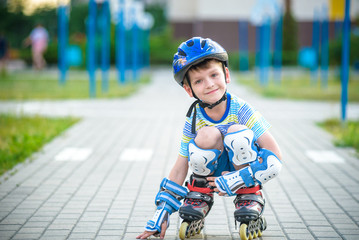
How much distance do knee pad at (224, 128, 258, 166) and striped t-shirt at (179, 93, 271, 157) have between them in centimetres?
12

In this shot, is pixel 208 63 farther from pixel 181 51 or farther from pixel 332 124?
pixel 332 124

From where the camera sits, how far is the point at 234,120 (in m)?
3.62

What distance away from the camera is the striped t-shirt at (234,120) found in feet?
11.7

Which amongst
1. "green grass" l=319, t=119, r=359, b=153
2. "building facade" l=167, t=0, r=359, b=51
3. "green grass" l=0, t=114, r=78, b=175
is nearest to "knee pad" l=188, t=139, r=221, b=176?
"green grass" l=0, t=114, r=78, b=175

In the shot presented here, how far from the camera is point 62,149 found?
699 centimetres

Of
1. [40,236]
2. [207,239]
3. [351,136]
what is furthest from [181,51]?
[351,136]

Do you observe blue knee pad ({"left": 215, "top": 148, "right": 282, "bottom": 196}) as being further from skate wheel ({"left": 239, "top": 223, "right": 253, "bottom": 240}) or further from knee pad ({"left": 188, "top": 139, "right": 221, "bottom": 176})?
skate wheel ({"left": 239, "top": 223, "right": 253, "bottom": 240})

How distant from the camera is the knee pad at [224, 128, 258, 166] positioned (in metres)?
3.41

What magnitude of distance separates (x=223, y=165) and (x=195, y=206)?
338 mm

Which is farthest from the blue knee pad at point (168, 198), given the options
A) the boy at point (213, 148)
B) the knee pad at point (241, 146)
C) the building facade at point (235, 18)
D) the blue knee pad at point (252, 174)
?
the building facade at point (235, 18)

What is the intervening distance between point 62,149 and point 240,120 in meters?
3.92

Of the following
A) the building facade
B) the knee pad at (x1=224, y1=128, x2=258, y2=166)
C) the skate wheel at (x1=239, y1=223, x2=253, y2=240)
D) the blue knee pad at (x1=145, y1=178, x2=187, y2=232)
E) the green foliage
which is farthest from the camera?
the building facade

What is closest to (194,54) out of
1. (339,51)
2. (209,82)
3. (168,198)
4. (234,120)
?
(209,82)

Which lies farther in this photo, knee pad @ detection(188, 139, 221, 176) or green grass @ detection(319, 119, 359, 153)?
green grass @ detection(319, 119, 359, 153)
